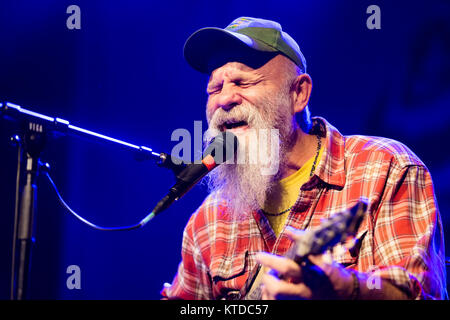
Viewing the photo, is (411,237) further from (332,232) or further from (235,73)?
(235,73)

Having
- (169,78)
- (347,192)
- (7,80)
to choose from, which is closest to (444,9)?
(347,192)

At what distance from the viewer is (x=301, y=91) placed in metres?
2.30

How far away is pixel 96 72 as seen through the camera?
3074mm

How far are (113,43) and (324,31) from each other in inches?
57.1

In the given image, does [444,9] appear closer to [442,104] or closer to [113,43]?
[442,104]

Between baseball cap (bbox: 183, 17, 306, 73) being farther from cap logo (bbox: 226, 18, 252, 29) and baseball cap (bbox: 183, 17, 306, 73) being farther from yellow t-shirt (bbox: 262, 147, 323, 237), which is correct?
yellow t-shirt (bbox: 262, 147, 323, 237)

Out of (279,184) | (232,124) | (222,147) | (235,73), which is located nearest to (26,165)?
(222,147)

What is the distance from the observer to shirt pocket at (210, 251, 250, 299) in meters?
2.03

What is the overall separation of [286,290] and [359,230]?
65cm

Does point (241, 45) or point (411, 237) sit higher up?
point (241, 45)

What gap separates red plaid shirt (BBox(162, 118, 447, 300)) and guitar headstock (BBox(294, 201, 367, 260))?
0.40m

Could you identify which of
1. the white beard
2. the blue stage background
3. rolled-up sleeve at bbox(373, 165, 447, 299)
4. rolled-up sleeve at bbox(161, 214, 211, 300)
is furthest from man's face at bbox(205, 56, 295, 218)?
the blue stage background

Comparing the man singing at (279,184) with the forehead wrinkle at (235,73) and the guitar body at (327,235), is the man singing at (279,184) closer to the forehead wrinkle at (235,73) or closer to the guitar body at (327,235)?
the forehead wrinkle at (235,73)

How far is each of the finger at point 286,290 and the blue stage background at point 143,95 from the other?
1.53 meters
